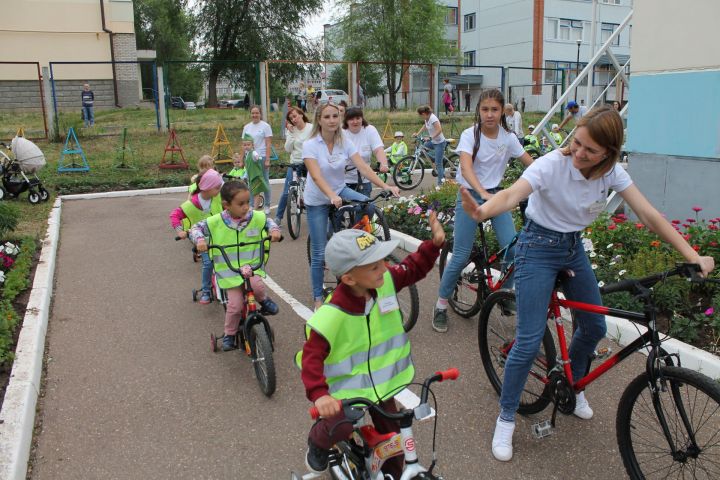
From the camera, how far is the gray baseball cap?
261 centimetres

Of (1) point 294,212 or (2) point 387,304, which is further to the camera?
(1) point 294,212

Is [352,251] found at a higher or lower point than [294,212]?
higher

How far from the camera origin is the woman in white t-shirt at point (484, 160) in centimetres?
494

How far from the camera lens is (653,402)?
9.79ft

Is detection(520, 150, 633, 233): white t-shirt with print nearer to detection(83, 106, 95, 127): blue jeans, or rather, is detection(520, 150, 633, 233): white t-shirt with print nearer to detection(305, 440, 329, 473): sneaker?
detection(305, 440, 329, 473): sneaker

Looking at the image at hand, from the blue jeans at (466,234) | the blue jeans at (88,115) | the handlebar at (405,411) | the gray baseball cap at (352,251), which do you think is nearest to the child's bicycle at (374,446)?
the handlebar at (405,411)

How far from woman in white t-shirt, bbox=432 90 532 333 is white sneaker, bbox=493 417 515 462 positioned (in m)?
1.75

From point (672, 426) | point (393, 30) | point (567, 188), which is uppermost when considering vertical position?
point (393, 30)

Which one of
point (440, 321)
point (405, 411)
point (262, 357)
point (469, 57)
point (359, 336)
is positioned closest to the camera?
point (405, 411)

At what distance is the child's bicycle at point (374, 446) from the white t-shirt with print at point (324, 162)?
2.93 m

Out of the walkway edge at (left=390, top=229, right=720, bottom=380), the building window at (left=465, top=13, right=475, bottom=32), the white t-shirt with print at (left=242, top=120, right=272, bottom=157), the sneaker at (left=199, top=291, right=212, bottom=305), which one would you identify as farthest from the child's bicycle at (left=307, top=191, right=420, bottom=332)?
the building window at (left=465, top=13, right=475, bottom=32)

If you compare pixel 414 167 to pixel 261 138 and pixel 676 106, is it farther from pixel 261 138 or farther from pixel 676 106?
pixel 676 106

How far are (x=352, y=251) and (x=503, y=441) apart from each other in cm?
176

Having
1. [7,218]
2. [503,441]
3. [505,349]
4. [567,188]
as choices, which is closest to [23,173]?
[7,218]
